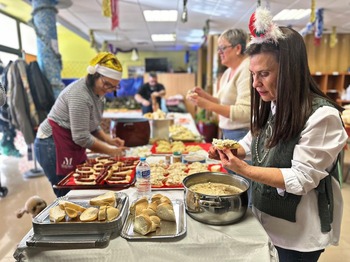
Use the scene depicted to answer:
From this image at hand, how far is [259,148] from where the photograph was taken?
124cm

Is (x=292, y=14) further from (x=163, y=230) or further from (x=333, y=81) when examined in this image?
(x=163, y=230)

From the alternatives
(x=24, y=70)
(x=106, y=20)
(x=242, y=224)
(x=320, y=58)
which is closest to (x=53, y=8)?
(x=24, y=70)

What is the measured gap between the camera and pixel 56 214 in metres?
1.01

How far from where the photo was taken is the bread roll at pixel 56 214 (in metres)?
0.98

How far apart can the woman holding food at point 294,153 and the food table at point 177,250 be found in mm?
185

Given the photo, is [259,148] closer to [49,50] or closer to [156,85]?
[49,50]

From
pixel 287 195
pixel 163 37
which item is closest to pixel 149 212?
pixel 287 195

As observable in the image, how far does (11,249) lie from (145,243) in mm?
2002

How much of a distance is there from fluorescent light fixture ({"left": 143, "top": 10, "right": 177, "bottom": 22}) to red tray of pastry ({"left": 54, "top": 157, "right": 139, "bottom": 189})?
444 centimetres

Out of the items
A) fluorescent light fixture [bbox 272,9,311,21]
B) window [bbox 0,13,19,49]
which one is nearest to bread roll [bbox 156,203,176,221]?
fluorescent light fixture [bbox 272,9,311,21]

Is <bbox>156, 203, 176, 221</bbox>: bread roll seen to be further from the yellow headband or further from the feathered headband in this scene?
the yellow headband

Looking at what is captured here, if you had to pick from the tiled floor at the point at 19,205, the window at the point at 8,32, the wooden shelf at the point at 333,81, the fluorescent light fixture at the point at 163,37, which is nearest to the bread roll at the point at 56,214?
the tiled floor at the point at 19,205

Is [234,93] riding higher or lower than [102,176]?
higher

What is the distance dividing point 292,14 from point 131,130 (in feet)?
15.8
